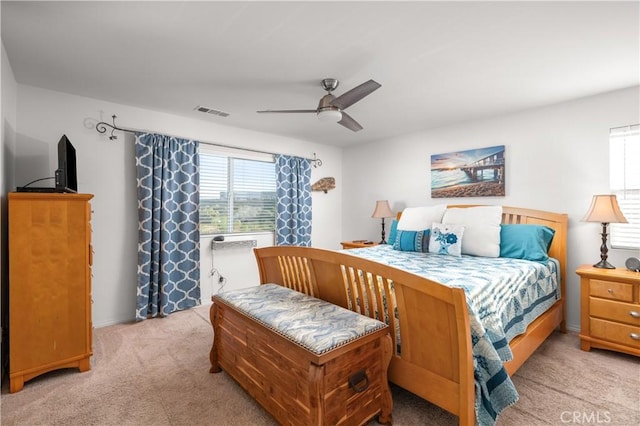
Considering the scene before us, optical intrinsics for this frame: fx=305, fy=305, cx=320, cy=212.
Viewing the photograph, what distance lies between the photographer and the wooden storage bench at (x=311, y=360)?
1.45m

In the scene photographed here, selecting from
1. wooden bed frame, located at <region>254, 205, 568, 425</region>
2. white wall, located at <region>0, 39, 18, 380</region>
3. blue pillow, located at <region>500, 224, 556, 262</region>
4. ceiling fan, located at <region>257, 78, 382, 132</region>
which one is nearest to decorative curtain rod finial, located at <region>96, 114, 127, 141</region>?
white wall, located at <region>0, 39, 18, 380</region>

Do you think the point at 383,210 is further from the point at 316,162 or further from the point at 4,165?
the point at 4,165

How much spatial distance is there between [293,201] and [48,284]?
9.92 feet

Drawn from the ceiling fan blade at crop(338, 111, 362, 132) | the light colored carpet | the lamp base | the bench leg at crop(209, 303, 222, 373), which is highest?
the ceiling fan blade at crop(338, 111, 362, 132)

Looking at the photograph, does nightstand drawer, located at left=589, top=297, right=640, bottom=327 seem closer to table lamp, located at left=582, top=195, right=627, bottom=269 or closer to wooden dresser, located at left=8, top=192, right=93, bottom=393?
table lamp, located at left=582, top=195, right=627, bottom=269

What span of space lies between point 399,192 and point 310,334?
345 centimetres

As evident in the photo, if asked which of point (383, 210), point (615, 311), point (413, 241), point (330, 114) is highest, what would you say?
point (330, 114)

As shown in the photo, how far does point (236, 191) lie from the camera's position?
423 cm

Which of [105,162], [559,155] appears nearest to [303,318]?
[105,162]

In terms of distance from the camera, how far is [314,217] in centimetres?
512

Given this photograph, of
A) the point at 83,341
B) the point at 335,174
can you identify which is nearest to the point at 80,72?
the point at 83,341

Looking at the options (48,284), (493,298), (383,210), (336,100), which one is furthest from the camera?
(383,210)

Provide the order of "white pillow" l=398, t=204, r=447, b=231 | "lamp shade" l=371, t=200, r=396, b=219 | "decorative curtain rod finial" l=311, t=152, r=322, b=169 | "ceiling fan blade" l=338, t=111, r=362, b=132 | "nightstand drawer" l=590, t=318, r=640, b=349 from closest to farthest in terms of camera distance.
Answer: "nightstand drawer" l=590, t=318, r=640, b=349
"ceiling fan blade" l=338, t=111, r=362, b=132
"white pillow" l=398, t=204, r=447, b=231
"lamp shade" l=371, t=200, r=396, b=219
"decorative curtain rod finial" l=311, t=152, r=322, b=169

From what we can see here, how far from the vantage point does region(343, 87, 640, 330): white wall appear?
9.71 feet
